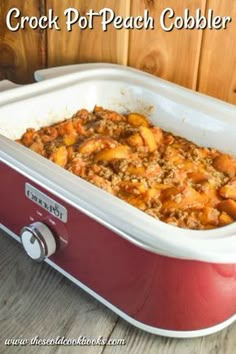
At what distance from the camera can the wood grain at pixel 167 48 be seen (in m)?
1.07

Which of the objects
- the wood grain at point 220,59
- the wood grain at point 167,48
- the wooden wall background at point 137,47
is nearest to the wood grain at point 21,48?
the wooden wall background at point 137,47

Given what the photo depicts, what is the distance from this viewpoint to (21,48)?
128cm

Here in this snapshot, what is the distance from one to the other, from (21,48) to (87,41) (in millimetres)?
173

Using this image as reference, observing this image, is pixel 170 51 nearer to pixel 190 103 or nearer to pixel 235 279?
pixel 190 103

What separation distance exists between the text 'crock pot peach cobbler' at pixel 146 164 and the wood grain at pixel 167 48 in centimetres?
12

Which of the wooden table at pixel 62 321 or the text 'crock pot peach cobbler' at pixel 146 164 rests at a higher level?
the text 'crock pot peach cobbler' at pixel 146 164

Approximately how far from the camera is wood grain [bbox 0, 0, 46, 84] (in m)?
1.23

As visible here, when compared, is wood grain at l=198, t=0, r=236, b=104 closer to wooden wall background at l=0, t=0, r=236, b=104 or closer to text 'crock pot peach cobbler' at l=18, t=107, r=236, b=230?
wooden wall background at l=0, t=0, r=236, b=104

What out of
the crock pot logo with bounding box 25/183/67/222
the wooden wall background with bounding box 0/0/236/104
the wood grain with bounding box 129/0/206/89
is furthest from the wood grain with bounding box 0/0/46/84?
the crock pot logo with bounding box 25/183/67/222

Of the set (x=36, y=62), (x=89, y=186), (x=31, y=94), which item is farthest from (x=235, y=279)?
(x=36, y=62)

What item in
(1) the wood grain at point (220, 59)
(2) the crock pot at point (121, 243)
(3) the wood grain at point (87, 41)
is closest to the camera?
(2) the crock pot at point (121, 243)

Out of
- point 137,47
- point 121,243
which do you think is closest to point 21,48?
point 137,47

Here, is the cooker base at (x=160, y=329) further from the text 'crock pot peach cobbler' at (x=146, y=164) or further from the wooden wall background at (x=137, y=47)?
the wooden wall background at (x=137, y=47)

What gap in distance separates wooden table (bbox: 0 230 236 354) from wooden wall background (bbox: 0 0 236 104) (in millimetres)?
486
